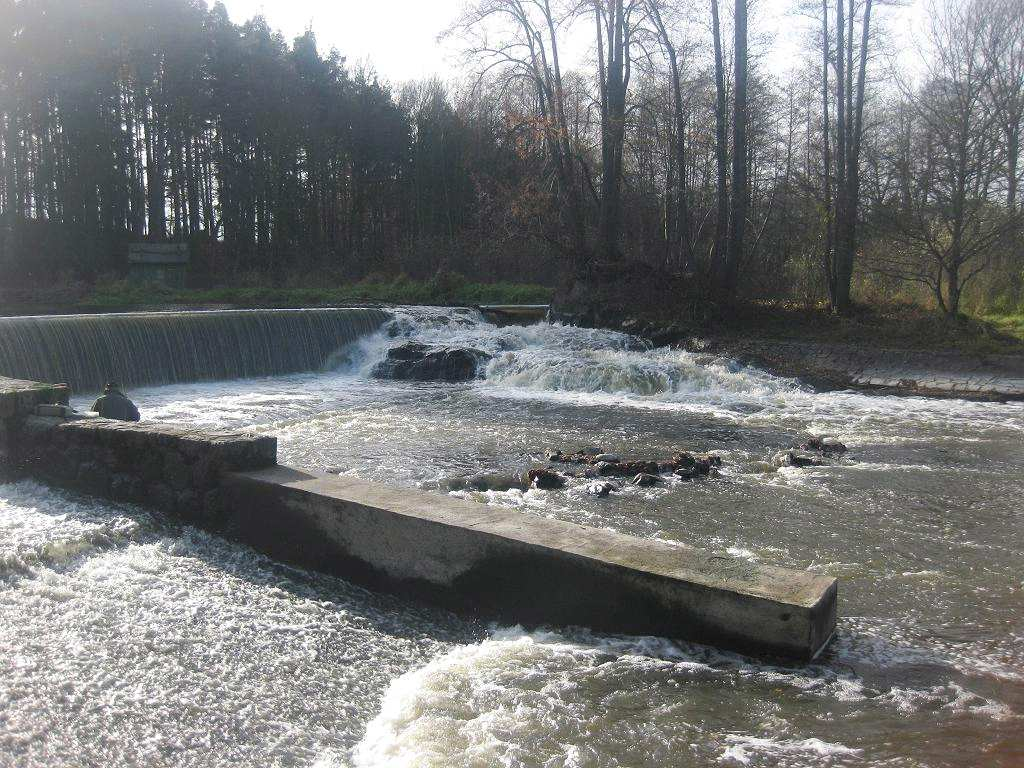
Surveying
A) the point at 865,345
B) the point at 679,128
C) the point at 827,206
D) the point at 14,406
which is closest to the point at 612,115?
the point at 679,128

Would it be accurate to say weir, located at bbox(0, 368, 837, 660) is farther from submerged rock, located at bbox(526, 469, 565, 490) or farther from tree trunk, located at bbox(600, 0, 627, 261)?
tree trunk, located at bbox(600, 0, 627, 261)

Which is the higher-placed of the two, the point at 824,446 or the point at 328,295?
the point at 328,295

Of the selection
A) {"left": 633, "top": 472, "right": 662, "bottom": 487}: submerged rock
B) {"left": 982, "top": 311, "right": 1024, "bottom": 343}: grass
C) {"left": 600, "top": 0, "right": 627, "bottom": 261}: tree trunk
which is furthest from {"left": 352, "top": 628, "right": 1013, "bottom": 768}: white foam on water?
{"left": 600, "top": 0, "right": 627, "bottom": 261}: tree trunk

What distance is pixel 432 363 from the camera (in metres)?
17.0

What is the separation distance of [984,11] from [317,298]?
19.3 m

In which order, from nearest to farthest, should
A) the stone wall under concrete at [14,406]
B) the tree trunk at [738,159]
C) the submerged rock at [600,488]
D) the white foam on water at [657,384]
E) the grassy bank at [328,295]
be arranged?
the submerged rock at [600,488] < the stone wall under concrete at [14,406] < the white foam on water at [657,384] < the tree trunk at [738,159] < the grassy bank at [328,295]

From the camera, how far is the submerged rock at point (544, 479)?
7.50 m

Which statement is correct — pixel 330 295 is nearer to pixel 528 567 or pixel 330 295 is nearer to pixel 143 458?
pixel 143 458

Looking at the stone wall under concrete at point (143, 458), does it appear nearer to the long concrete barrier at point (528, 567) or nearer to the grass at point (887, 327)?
the long concrete barrier at point (528, 567)

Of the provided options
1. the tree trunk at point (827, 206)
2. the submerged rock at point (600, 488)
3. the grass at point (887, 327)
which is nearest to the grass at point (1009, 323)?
the grass at point (887, 327)

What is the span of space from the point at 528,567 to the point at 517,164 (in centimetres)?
Answer: 2640

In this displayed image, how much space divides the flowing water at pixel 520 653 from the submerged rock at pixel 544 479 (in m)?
0.17

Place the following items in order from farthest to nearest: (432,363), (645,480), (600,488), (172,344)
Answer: (432,363) < (172,344) < (645,480) < (600,488)

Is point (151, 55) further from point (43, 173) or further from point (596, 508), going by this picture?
point (596, 508)
